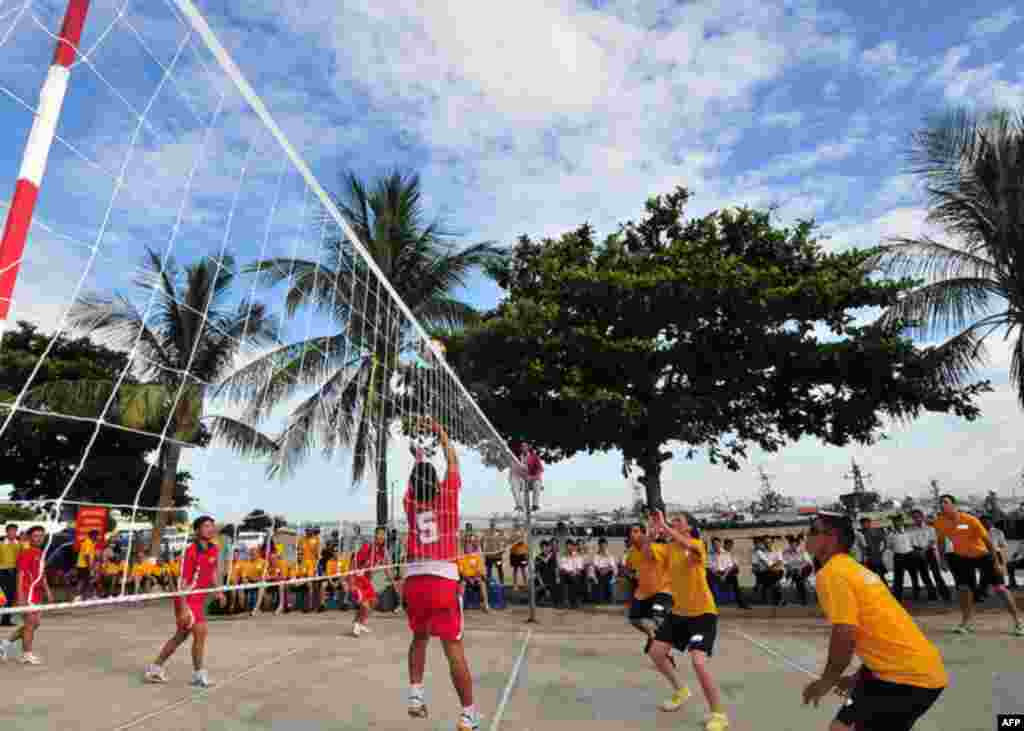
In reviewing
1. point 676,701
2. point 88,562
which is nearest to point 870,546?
point 676,701

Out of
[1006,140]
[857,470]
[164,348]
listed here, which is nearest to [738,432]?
[1006,140]

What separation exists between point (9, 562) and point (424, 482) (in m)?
7.11

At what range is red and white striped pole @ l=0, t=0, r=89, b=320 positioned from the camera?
1862 mm

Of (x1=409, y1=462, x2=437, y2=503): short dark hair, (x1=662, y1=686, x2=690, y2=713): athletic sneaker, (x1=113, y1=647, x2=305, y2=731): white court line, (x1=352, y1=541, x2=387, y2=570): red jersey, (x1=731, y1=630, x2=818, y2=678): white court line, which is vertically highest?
(x1=409, y1=462, x2=437, y2=503): short dark hair

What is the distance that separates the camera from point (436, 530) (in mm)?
3967

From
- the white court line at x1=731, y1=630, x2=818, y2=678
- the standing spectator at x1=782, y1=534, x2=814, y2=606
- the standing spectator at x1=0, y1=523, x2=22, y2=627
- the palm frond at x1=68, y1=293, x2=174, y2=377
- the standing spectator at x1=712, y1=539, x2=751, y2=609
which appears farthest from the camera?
the standing spectator at x1=712, y1=539, x2=751, y2=609

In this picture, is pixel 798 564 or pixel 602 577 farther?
pixel 602 577

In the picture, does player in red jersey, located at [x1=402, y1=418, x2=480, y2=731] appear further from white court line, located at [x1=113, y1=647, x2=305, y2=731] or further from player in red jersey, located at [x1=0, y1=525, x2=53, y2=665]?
player in red jersey, located at [x1=0, y1=525, x2=53, y2=665]

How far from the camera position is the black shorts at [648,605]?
5902 mm

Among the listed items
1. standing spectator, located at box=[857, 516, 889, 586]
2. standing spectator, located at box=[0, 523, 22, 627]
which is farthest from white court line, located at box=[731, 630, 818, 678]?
standing spectator, located at box=[0, 523, 22, 627]

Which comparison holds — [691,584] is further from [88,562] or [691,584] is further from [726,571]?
[726,571]

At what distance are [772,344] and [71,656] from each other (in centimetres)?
1082

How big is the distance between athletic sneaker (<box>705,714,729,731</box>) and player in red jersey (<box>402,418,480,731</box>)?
1.43m

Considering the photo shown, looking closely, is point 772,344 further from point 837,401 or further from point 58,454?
point 58,454
